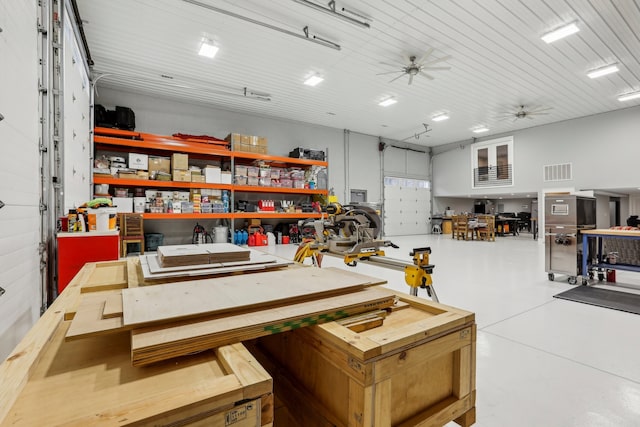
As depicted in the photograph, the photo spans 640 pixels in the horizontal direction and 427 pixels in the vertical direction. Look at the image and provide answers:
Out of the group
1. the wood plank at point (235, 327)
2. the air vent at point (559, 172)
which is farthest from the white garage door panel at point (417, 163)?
the wood plank at point (235, 327)

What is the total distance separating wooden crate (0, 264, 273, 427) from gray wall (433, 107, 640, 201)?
466 inches

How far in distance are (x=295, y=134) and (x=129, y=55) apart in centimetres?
492

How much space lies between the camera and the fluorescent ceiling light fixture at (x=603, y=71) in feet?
19.9

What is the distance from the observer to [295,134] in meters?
9.52

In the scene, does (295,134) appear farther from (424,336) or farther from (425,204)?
(424,336)

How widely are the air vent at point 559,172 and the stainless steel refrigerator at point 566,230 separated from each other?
6715mm

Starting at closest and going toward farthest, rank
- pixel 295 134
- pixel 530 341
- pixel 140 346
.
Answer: pixel 140 346
pixel 530 341
pixel 295 134

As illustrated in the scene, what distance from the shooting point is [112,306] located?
847mm

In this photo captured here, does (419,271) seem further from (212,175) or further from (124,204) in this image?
(124,204)

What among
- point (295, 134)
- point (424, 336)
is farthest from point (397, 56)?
point (424, 336)

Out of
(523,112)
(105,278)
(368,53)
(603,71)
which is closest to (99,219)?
(105,278)

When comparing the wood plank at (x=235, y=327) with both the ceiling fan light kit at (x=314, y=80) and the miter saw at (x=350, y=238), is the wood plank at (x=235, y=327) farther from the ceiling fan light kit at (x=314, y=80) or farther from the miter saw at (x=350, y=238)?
the ceiling fan light kit at (x=314, y=80)


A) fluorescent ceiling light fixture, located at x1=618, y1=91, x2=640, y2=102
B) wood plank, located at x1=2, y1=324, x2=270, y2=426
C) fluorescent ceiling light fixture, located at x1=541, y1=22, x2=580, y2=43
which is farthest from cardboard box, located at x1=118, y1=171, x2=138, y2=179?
fluorescent ceiling light fixture, located at x1=618, y1=91, x2=640, y2=102

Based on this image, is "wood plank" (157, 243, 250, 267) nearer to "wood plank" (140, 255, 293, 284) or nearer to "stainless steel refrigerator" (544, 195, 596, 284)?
"wood plank" (140, 255, 293, 284)
